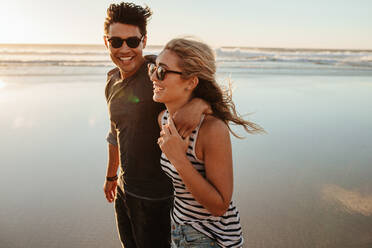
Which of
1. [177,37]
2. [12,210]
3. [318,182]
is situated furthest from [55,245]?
[318,182]

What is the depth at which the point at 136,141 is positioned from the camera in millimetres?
2127

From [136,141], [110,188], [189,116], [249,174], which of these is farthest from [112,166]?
[249,174]

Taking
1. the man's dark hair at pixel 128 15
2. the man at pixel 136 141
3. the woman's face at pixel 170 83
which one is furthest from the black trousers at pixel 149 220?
the man's dark hair at pixel 128 15

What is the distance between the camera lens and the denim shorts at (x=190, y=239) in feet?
5.67

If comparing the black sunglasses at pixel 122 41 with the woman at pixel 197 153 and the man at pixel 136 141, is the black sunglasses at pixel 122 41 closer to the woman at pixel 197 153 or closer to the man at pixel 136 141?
the man at pixel 136 141

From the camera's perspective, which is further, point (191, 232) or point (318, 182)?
point (318, 182)

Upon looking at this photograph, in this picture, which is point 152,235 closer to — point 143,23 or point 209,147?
point 209,147

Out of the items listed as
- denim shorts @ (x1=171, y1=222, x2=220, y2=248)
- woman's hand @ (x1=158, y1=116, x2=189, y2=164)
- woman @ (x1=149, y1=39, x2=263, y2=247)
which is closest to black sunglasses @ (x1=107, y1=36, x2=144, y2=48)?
woman @ (x1=149, y1=39, x2=263, y2=247)

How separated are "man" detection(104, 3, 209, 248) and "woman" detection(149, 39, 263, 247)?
0.19 m

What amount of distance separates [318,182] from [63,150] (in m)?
4.50

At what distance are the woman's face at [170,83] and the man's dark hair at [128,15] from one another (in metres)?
0.73

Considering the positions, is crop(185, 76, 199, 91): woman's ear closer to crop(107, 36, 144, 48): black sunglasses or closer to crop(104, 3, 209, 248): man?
crop(104, 3, 209, 248): man

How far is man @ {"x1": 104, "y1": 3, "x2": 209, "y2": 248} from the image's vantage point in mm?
2127

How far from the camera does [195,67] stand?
A: 6.02 ft
